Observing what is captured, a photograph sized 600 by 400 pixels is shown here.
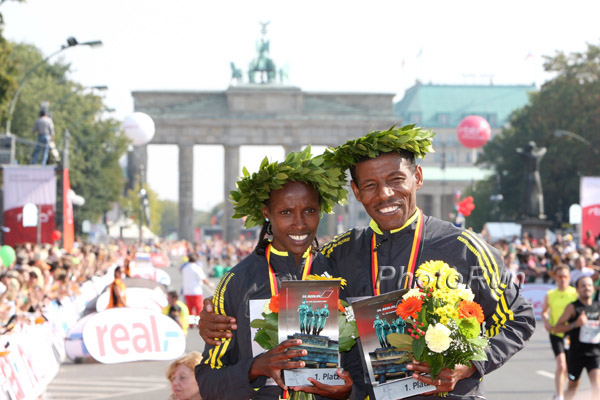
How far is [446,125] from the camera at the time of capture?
15238 cm

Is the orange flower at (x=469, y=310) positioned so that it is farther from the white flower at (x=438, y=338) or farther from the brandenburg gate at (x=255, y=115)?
the brandenburg gate at (x=255, y=115)

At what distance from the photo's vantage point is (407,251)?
4.41 metres

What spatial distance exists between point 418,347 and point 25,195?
23909mm

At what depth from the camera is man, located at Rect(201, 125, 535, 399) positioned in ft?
14.0

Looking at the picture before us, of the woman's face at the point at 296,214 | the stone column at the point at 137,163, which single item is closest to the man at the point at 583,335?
the woman's face at the point at 296,214

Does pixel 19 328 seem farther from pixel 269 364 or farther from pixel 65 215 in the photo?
pixel 65 215

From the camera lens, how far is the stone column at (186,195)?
9975 centimetres

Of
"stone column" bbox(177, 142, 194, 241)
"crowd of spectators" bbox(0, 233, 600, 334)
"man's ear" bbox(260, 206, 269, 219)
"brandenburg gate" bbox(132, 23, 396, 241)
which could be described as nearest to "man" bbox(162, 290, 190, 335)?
"crowd of spectators" bbox(0, 233, 600, 334)

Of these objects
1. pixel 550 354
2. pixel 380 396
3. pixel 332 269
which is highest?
pixel 332 269

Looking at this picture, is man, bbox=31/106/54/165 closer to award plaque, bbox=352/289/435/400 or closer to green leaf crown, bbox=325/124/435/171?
green leaf crown, bbox=325/124/435/171

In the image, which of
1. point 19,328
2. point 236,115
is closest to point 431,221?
point 19,328

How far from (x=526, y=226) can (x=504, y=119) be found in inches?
4654

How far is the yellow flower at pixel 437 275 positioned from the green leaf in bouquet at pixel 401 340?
0.67ft

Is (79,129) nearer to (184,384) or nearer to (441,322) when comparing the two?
(184,384)
